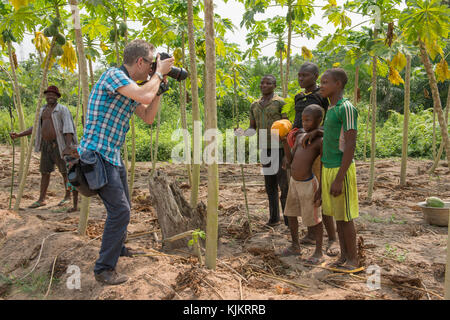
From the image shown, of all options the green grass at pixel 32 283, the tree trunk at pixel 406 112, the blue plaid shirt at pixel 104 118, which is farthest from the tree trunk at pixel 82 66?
the tree trunk at pixel 406 112

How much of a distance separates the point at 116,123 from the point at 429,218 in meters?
4.15

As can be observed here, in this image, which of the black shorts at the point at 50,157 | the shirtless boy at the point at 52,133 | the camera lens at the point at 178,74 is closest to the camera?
the camera lens at the point at 178,74

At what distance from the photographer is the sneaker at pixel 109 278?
2.51m

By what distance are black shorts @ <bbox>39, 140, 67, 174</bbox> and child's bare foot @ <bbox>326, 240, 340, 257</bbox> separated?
4109mm

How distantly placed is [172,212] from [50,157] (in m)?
2.98

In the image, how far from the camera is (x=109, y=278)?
2.51m

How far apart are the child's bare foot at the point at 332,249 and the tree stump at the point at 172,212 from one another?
1357 millimetres

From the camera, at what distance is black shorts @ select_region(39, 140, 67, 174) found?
5.32 metres

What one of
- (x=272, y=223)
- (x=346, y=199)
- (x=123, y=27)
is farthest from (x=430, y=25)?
(x=123, y=27)

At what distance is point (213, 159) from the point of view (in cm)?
248

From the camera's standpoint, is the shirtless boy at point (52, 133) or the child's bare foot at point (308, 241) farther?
the shirtless boy at point (52, 133)

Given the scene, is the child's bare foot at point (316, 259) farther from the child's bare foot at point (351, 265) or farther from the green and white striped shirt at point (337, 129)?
the green and white striped shirt at point (337, 129)
